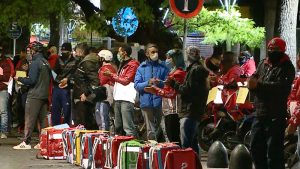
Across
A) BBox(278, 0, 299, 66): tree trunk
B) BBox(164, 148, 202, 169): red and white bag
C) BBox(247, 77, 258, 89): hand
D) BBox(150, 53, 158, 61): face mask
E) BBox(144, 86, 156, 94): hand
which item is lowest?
BBox(164, 148, 202, 169): red and white bag

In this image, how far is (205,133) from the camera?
16156 millimetres

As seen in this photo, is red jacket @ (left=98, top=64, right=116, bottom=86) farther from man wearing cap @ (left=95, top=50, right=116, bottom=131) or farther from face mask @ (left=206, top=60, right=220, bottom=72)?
face mask @ (left=206, top=60, right=220, bottom=72)

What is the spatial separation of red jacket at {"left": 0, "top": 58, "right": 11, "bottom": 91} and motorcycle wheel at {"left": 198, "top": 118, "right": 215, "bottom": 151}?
196 inches

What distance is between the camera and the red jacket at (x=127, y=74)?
622 inches

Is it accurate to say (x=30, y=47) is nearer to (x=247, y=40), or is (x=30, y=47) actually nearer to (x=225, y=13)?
(x=225, y=13)

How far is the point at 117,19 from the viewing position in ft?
71.2

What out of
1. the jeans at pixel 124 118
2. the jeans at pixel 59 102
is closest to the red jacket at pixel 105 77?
the jeans at pixel 124 118

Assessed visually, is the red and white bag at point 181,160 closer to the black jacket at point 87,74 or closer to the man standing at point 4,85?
the black jacket at point 87,74

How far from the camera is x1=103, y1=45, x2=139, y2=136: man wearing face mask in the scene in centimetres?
1570

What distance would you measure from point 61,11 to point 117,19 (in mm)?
2769

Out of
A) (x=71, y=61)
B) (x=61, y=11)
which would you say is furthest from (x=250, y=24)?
(x=71, y=61)

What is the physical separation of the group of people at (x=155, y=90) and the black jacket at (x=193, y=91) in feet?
0.05

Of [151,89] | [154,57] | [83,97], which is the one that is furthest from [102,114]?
[151,89]

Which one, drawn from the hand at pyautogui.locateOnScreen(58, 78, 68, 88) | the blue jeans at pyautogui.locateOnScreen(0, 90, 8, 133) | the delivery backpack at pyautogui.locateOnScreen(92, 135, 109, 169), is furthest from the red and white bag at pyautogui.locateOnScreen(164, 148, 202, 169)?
the blue jeans at pyautogui.locateOnScreen(0, 90, 8, 133)
